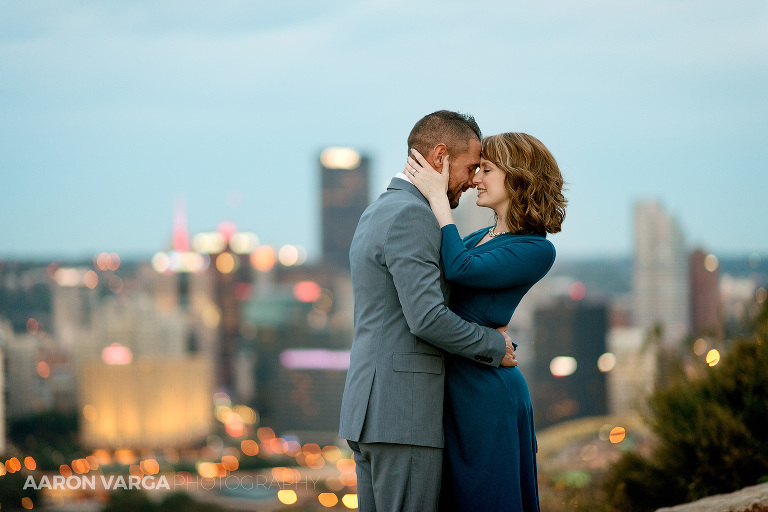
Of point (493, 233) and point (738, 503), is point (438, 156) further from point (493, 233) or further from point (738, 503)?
point (738, 503)

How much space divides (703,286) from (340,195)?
50.0 meters

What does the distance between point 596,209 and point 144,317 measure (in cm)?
2400

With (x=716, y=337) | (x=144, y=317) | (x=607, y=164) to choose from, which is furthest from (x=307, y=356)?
(x=716, y=337)

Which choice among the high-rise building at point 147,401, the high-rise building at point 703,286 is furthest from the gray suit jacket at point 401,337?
the high-rise building at point 147,401

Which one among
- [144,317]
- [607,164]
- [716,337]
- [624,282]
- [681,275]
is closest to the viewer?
[716,337]

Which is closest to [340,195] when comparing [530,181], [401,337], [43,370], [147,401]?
[147,401]

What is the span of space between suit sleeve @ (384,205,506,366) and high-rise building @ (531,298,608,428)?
2480 centimetres

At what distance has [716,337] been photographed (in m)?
5.54

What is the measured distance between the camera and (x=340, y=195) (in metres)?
69.9

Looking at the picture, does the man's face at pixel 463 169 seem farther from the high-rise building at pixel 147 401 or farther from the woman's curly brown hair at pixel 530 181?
the high-rise building at pixel 147 401

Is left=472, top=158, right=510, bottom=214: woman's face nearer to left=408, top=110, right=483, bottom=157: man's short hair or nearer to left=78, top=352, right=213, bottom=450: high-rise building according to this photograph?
left=408, top=110, right=483, bottom=157: man's short hair

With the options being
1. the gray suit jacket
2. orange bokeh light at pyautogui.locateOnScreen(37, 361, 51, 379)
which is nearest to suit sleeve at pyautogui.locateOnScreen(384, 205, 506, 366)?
the gray suit jacket

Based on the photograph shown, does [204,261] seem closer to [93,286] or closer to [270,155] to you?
[270,155]

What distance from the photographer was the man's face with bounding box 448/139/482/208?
2279 millimetres
